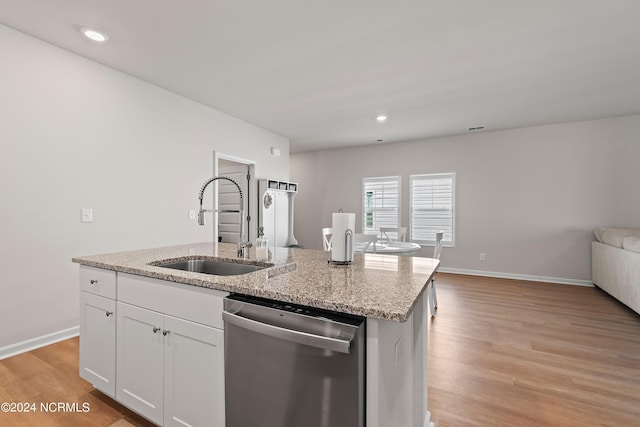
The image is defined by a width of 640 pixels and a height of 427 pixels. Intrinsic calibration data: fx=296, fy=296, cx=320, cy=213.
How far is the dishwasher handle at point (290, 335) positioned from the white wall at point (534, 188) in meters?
5.26

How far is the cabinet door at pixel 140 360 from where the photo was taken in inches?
57.9

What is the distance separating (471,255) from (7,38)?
21.4 ft

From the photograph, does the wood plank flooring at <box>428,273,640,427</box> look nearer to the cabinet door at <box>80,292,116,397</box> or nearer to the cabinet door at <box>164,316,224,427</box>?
the cabinet door at <box>164,316,224,427</box>

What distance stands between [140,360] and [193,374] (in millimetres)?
391

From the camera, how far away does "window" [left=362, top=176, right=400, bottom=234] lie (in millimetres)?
6133

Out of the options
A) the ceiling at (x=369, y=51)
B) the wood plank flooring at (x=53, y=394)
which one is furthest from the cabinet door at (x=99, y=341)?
the ceiling at (x=369, y=51)

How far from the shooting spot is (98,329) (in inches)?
68.7

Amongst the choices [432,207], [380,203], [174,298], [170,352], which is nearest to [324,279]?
[174,298]

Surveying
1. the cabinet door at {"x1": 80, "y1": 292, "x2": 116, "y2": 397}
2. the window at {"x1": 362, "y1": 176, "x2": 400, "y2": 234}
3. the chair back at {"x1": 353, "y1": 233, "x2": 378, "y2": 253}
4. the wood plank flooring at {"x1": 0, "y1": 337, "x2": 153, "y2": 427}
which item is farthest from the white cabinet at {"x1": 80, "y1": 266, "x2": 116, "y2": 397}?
the window at {"x1": 362, "y1": 176, "x2": 400, "y2": 234}

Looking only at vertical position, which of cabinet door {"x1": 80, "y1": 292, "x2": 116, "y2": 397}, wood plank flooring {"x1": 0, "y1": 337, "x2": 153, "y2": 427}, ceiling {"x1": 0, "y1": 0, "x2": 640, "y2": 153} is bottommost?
wood plank flooring {"x1": 0, "y1": 337, "x2": 153, "y2": 427}

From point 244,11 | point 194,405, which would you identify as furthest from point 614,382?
point 244,11

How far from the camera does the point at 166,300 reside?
4.73 feet

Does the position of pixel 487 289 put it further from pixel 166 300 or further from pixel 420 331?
pixel 166 300

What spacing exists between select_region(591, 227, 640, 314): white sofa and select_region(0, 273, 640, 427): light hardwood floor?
10.5 inches
